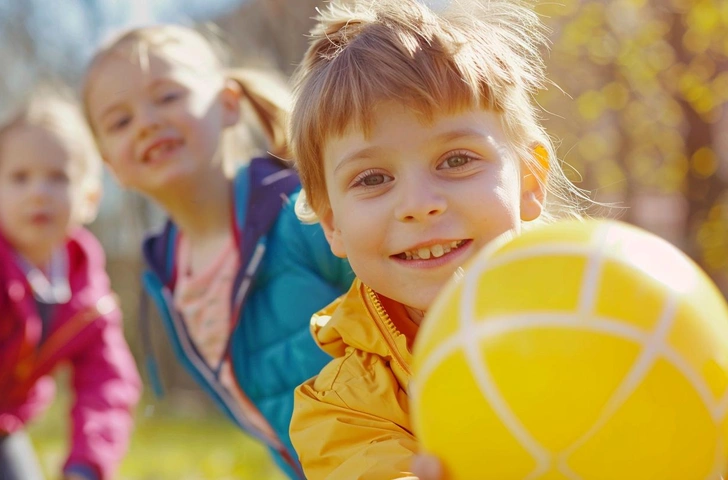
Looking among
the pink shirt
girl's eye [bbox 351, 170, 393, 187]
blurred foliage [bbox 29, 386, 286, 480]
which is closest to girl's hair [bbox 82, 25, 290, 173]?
the pink shirt

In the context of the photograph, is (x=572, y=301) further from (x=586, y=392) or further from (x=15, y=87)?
(x=15, y=87)

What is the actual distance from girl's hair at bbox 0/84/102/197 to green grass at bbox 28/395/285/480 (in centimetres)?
244

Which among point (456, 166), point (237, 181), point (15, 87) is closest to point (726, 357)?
point (456, 166)

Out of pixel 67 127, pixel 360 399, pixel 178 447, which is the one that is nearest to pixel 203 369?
pixel 67 127

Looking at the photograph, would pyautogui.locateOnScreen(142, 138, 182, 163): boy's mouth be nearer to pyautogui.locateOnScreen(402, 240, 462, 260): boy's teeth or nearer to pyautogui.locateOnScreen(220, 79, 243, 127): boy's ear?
pyautogui.locateOnScreen(220, 79, 243, 127): boy's ear

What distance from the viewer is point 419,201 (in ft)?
7.80

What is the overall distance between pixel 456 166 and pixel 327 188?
46cm

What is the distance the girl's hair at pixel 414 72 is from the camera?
2.48m

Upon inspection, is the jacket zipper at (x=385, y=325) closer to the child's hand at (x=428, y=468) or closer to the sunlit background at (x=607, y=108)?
the child's hand at (x=428, y=468)

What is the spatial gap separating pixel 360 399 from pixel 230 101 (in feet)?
7.60

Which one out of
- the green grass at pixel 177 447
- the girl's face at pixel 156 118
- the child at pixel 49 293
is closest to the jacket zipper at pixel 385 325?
the girl's face at pixel 156 118

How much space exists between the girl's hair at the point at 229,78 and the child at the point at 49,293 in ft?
2.96

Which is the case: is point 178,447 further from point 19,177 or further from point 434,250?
point 434,250

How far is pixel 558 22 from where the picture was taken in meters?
6.93
